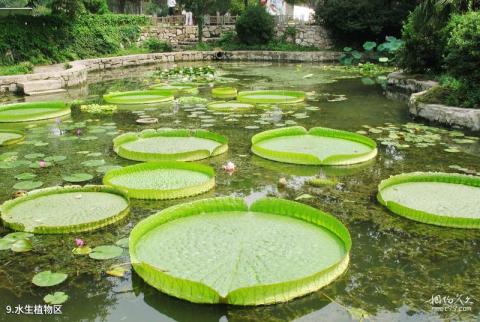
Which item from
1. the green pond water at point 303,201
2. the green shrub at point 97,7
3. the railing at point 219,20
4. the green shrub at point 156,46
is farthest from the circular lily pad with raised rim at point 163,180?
the railing at point 219,20

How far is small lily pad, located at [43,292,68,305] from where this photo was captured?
2.74m

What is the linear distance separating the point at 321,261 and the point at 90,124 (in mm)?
5385

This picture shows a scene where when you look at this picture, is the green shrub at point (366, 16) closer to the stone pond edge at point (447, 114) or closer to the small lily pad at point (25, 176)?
the stone pond edge at point (447, 114)

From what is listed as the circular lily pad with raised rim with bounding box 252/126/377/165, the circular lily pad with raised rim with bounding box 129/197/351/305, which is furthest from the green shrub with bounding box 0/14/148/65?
the circular lily pad with raised rim with bounding box 129/197/351/305

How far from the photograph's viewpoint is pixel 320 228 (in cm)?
345

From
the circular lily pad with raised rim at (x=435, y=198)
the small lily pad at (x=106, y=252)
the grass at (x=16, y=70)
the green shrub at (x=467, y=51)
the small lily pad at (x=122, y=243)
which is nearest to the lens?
the small lily pad at (x=106, y=252)

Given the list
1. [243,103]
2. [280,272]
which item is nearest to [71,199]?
[280,272]

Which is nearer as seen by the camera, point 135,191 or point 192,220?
point 192,220

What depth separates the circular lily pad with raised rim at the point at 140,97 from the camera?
8.95m

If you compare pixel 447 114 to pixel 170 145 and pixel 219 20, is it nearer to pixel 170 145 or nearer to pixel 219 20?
pixel 170 145

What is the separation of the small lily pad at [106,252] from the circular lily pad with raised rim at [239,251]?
7.7 inches

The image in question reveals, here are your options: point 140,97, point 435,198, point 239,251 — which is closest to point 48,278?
point 239,251

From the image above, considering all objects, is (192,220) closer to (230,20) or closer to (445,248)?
(445,248)

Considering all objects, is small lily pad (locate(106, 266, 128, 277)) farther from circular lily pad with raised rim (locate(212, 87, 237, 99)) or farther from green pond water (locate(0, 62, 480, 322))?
circular lily pad with raised rim (locate(212, 87, 237, 99))
